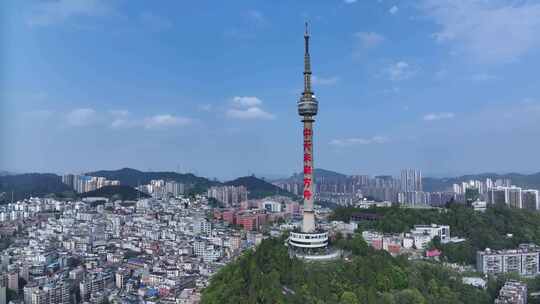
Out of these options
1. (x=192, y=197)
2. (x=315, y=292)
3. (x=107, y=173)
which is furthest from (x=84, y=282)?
(x=107, y=173)

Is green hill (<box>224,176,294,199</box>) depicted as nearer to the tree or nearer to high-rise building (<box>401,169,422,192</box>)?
high-rise building (<box>401,169,422,192</box>)

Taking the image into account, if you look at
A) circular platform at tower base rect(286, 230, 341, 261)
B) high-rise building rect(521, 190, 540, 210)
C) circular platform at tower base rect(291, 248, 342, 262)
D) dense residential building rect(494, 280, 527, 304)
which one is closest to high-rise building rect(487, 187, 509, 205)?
high-rise building rect(521, 190, 540, 210)

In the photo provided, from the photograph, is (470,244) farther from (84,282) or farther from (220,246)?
(84,282)

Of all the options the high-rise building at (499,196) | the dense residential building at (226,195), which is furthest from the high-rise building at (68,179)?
the high-rise building at (499,196)

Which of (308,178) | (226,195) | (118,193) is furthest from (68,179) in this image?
(308,178)

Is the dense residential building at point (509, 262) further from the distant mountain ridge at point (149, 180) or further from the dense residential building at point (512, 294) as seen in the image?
the distant mountain ridge at point (149, 180)

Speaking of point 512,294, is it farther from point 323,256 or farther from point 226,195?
point 226,195
